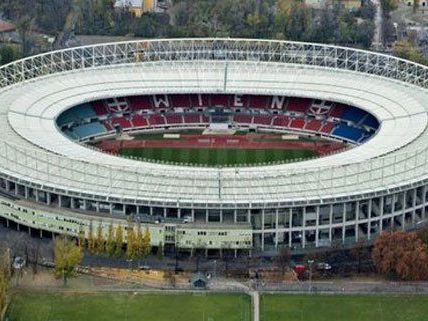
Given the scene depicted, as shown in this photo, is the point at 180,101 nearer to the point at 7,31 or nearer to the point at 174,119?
the point at 174,119

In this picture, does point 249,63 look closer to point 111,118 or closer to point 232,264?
point 111,118

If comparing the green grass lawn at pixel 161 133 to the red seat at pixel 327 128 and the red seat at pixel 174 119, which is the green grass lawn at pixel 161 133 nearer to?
the red seat at pixel 174 119

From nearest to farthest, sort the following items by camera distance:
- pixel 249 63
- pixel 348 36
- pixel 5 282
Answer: pixel 5 282, pixel 249 63, pixel 348 36

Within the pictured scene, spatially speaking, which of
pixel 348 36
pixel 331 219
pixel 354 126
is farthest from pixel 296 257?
pixel 348 36

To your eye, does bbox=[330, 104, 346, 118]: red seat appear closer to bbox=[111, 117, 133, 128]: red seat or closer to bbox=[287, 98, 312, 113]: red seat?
bbox=[287, 98, 312, 113]: red seat

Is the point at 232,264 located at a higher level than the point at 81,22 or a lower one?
lower

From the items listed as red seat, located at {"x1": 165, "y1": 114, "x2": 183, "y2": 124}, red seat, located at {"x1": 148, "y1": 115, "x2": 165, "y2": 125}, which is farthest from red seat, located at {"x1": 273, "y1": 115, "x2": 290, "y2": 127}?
red seat, located at {"x1": 148, "y1": 115, "x2": 165, "y2": 125}

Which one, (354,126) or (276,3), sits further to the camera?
(276,3)
